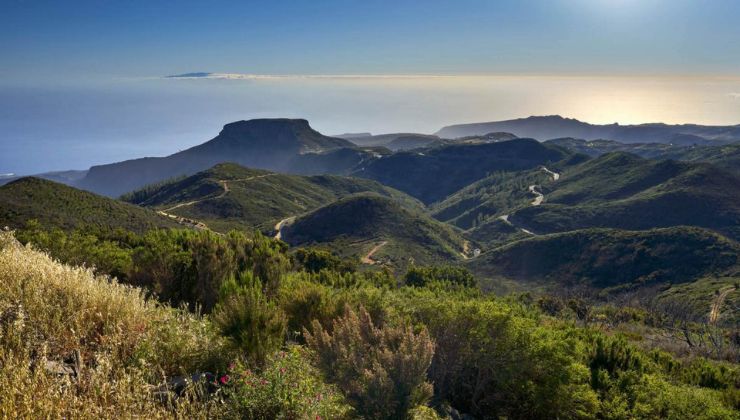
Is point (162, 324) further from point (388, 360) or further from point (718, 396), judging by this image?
point (718, 396)

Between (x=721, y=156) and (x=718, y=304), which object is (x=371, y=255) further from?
(x=721, y=156)

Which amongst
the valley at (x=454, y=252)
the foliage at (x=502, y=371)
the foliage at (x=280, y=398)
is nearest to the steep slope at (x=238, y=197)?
the valley at (x=454, y=252)

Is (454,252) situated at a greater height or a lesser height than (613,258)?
lesser

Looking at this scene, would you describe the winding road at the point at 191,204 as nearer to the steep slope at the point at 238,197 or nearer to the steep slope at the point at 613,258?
the steep slope at the point at 238,197

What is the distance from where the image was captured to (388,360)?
4184 mm

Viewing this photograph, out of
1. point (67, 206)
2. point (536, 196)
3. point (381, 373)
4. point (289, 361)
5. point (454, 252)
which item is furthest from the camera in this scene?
point (536, 196)

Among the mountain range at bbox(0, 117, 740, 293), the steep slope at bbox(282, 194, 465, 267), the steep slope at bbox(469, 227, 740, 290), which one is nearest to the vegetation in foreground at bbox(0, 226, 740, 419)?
the mountain range at bbox(0, 117, 740, 293)

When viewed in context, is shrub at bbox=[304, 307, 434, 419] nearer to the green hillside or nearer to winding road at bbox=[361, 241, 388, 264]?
winding road at bbox=[361, 241, 388, 264]

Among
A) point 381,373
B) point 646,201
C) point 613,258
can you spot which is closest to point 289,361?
point 381,373

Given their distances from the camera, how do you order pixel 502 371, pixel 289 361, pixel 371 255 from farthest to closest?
pixel 371 255
pixel 502 371
pixel 289 361

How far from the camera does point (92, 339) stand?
4.99 metres

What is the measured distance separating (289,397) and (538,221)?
357 feet

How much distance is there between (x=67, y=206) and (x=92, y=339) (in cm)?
5639

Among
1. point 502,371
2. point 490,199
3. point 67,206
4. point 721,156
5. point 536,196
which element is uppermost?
point 721,156
